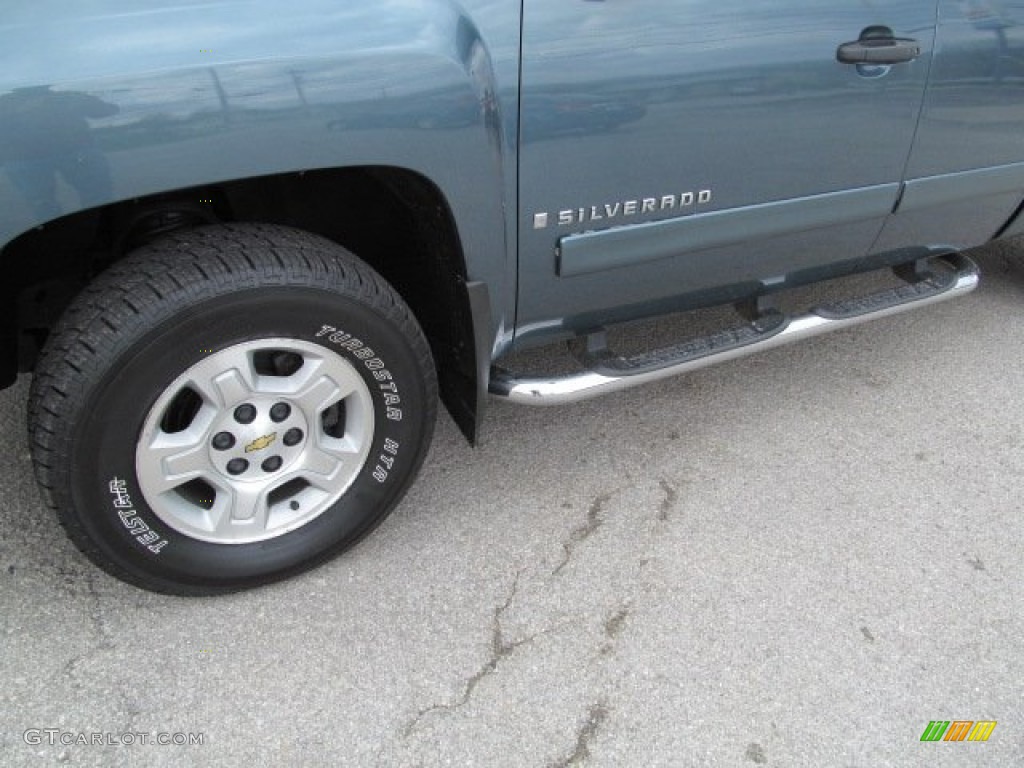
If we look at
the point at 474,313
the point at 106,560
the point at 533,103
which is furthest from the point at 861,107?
the point at 106,560

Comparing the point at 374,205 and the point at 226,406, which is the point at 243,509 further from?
the point at 374,205

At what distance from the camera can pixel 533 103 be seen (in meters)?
1.89

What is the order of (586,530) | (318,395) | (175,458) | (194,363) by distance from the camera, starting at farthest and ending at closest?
(586,530) < (318,395) < (175,458) < (194,363)

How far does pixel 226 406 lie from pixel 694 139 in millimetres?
1231

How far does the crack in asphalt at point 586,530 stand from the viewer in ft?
7.85

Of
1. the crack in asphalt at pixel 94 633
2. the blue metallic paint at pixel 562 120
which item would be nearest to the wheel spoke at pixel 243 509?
the crack in asphalt at pixel 94 633

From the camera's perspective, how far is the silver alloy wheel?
1.93 metres

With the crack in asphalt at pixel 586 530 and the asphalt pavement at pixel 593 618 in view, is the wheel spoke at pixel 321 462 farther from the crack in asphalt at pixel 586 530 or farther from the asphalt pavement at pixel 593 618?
the crack in asphalt at pixel 586 530

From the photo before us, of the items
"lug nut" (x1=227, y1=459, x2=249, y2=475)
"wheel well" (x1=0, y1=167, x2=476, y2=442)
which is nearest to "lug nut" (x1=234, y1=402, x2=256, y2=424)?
"lug nut" (x1=227, y1=459, x2=249, y2=475)

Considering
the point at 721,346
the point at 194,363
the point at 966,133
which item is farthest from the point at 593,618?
the point at 966,133

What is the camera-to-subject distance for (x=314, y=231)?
2301 millimetres

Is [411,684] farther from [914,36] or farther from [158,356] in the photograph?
[914,36]

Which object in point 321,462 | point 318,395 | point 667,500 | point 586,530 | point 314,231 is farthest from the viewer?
point 667,500

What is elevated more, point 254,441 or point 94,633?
point 254,441
